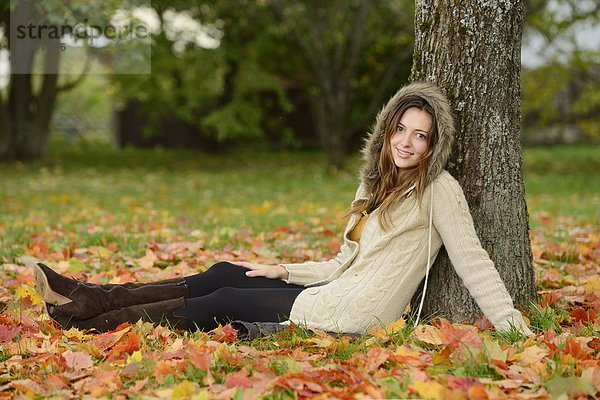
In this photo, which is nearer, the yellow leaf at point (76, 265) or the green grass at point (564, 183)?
the yellow leaf at point (76, 265)

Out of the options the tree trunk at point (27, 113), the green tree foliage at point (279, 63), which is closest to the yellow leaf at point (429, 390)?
the green tree foliage at point (279, 63)

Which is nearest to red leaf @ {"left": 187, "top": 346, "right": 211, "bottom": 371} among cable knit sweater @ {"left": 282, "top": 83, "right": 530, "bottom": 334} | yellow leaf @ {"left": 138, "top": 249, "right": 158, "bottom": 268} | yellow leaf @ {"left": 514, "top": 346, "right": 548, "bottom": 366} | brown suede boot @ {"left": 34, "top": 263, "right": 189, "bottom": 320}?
cable knit sweater @ {"left": 282, "top": 83, "right": 530, "bottom": 334}

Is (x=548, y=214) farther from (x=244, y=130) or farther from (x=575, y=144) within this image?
(x=575, y=144)

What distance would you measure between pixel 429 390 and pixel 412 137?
1.32 metres

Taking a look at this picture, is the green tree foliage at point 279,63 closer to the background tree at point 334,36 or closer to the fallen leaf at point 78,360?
the background tree at point 334,36

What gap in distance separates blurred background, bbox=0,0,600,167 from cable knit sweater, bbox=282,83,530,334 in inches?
342

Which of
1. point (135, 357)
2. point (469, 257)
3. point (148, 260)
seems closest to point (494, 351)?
point (469, 257)

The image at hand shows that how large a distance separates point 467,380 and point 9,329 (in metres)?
2.19

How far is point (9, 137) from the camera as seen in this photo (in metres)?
17.8

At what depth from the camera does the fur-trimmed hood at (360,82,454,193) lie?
3.53 meters

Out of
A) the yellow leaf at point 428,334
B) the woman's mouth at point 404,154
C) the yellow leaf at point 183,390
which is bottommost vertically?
the yellow leaf at point 183,390

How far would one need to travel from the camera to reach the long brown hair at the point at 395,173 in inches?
141

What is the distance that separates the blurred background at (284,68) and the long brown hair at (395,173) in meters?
8.50

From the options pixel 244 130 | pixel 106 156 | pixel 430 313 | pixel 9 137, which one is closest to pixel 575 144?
pixel 244 130
